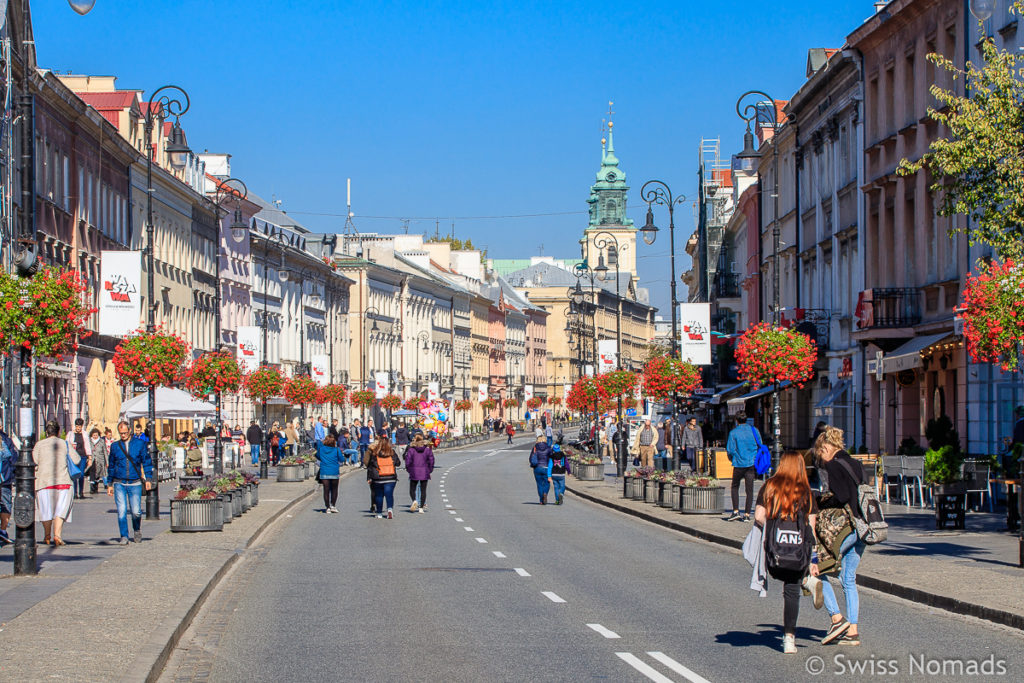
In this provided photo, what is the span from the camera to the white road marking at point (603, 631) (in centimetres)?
1386

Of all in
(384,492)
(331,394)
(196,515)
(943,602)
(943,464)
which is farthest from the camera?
(331,394)

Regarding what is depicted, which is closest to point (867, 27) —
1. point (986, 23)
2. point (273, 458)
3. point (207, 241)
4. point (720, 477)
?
point (986, 23)

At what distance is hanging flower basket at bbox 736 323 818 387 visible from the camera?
3631 centimetres

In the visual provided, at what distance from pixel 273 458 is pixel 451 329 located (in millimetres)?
77930

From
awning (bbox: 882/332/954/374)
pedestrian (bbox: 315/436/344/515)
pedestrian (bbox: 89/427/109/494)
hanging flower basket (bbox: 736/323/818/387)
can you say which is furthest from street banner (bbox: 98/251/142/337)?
awning (bbox: 882/332/954/374)

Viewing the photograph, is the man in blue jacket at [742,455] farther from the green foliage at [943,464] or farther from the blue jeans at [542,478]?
the blue jeans at [542,478]

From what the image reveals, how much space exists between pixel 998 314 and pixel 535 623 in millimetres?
9177

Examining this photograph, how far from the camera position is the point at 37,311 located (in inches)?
843

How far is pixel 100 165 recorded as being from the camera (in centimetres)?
5991

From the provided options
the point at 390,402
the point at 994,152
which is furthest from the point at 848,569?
the point at 390,402

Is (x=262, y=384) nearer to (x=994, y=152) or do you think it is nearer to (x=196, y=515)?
(x=196, y=515)

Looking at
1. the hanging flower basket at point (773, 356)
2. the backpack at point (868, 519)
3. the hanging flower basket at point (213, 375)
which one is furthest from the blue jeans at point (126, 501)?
the hanging flower basket at point (213, 375)

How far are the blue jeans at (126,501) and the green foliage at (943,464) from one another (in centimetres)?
1336

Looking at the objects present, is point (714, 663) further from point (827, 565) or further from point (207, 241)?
point (207, 241)
